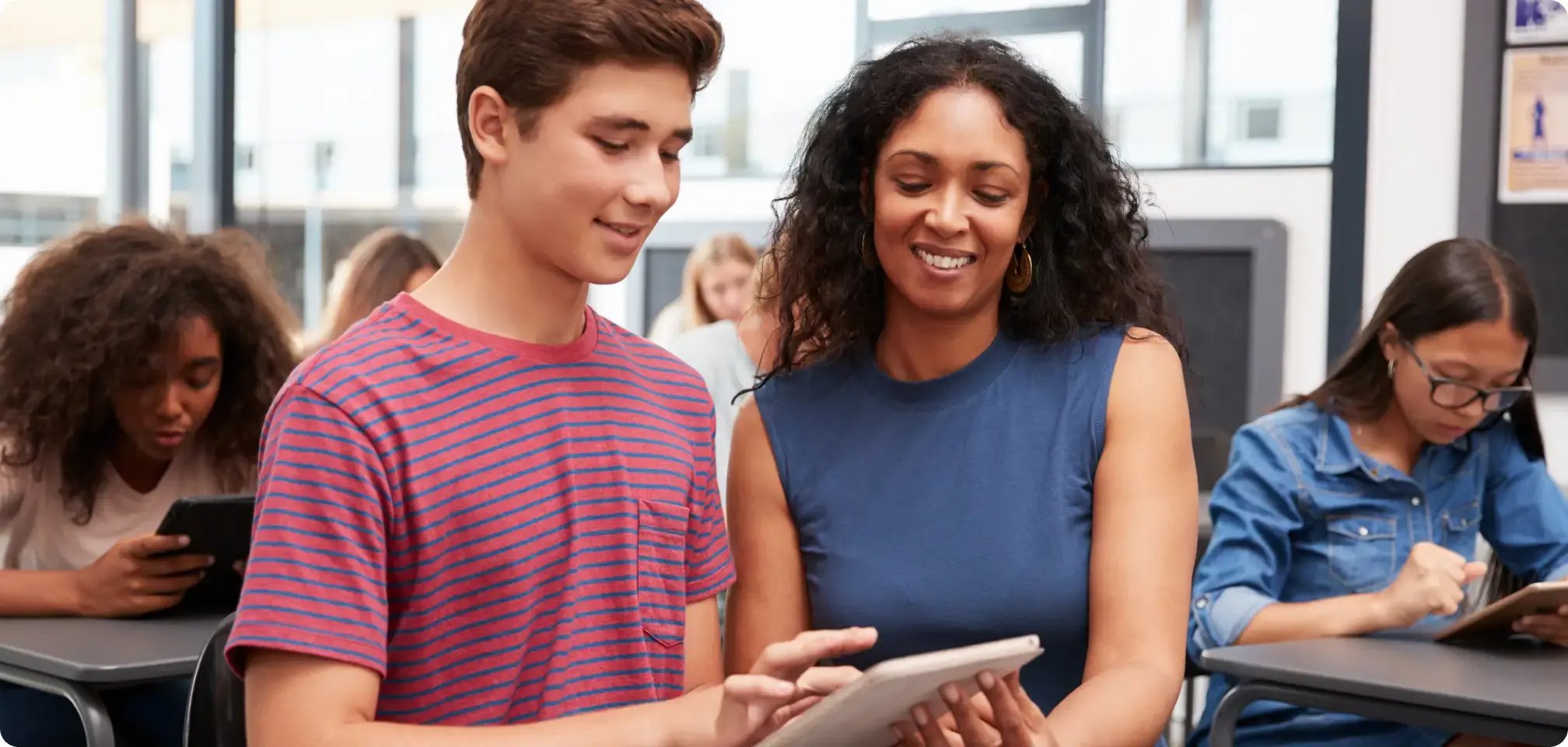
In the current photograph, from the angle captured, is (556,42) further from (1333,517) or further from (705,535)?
(1333,517)

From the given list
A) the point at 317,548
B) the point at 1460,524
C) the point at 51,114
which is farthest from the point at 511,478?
the point at 51,114

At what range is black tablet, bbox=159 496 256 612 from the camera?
2.00 metres

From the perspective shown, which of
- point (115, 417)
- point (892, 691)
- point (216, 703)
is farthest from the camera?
point (115, 417)

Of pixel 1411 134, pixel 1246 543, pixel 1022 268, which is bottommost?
pixel 1246 543

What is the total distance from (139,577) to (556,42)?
128 centimetres

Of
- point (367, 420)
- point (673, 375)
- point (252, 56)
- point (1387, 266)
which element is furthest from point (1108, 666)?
point (252, 56)

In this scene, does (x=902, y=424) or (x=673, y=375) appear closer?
(x=673, y=375)

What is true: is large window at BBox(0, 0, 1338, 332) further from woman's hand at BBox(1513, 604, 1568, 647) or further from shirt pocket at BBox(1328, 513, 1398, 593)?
woman's hand at BBox(1513, 604, 1568, 647)

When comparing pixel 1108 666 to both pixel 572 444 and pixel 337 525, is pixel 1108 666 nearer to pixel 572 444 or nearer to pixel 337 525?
pixel 572 444

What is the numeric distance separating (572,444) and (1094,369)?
59 centimetres

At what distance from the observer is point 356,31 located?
4.91 meters

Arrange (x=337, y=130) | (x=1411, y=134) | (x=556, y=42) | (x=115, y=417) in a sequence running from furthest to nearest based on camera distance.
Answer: (x=337, y=130), (x=1411, y=134), (x=115, y=417), (x=556, y=42)

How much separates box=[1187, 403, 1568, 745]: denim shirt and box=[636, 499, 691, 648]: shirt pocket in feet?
3.63

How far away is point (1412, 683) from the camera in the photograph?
69.9 inches
